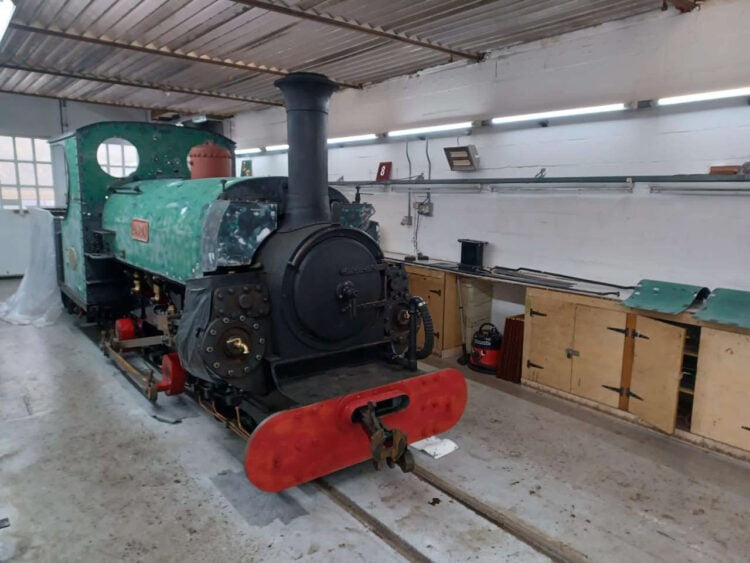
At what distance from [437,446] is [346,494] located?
0.80 meters

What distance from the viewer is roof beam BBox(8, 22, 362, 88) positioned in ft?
14.9

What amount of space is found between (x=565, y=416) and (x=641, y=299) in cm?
105

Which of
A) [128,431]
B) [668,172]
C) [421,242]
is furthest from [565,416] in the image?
[128,431]

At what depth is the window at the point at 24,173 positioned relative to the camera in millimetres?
8750

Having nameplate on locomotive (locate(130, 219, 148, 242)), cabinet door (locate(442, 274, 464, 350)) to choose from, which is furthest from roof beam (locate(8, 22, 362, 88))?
cabinet door (locate(442, 274, 464, 350))

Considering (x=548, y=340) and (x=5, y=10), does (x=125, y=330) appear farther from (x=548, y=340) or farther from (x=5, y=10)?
(x=548, y=340)


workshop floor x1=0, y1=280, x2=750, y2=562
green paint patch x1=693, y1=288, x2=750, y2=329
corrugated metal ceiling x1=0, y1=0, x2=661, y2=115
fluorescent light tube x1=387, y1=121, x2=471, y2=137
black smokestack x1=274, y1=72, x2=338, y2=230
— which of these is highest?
corrugated metal ceiling x1=0, y1=0, x2=661, y2=115

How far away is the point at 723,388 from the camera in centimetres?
337

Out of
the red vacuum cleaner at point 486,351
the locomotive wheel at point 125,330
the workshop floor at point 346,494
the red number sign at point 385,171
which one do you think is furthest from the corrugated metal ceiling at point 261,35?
the workshop floor at point 346,494

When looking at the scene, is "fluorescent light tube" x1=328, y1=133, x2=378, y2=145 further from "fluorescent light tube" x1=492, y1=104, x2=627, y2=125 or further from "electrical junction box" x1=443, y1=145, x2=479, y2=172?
"fluorescent light tube" x1=492, y1=104, x2=627, y2=125

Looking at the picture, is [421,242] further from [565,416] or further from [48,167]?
[48,167]

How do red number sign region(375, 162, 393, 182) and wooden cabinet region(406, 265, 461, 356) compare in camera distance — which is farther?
red number sign region(375, 162, 393, 182)

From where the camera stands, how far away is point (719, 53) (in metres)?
3.56

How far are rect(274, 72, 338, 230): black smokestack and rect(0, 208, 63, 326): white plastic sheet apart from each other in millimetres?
4713
